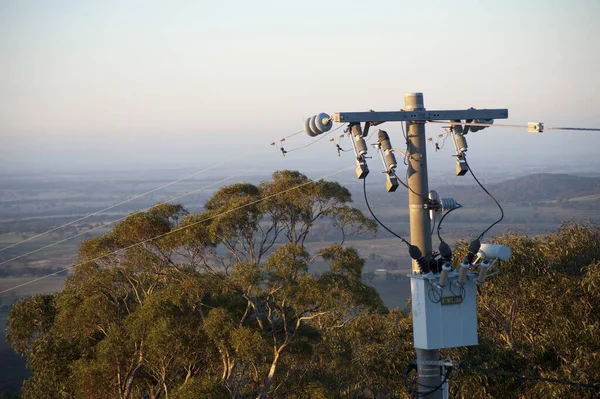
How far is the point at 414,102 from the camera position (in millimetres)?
8172

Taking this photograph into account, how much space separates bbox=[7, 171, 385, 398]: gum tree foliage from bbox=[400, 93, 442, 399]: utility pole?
8.96 metres

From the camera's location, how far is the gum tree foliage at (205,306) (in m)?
18.0

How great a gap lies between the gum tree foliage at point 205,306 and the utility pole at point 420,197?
8957mm

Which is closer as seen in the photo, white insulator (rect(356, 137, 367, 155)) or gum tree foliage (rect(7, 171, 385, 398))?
white insulator (rect(356, 137, 367, 155))

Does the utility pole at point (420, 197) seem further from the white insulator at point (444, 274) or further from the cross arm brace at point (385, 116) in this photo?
the white insulator at point (444, 274)

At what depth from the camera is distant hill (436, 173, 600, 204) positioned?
356ft

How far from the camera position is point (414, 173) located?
812 cm

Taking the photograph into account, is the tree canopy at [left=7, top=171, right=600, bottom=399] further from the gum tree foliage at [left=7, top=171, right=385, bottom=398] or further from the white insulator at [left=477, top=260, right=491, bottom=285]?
the white insulator at [left=477, top=260, right=491, bottom=285]

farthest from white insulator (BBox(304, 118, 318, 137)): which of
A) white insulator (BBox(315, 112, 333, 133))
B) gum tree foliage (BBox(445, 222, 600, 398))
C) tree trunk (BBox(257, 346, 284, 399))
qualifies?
tree trunk (BBox(257, 346, 284, 399))

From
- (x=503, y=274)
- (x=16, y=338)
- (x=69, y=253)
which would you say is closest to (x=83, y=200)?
(x=69, y=253)

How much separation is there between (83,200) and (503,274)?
118m

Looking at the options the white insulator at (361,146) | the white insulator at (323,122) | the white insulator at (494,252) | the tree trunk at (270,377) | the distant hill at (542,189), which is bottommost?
the distant hill at (542,189)

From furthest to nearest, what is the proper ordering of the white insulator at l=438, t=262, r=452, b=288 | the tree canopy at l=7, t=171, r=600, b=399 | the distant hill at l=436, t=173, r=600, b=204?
the distant hill at l=436, t=173, r=600, b=204 < the tree canopy at l=7, t=171, r=600, b=399 < the white insulator at l=438, t=262, r=452, b=288

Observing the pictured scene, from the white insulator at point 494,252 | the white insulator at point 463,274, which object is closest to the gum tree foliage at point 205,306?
the white insulator at point 463,274
